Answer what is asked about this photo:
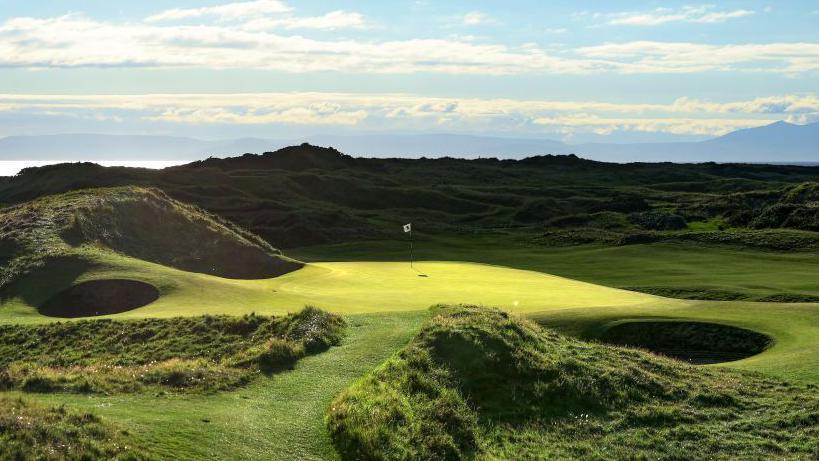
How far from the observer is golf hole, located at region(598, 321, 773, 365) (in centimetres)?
3234

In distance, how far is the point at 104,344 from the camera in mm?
28469

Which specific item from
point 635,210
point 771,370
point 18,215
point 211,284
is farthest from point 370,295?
point 635,210

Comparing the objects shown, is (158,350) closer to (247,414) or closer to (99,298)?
(247,414)

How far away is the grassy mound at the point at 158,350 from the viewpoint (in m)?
21.7

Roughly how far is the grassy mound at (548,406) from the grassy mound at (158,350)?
4046 millimetres

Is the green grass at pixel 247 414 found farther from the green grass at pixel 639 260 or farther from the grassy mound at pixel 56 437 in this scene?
the green grass at pixel 639 260

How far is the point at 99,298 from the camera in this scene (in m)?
37.6

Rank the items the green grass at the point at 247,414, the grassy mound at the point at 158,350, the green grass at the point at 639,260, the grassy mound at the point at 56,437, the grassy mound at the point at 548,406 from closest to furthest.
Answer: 1. the grassy mound at the point at 56,437
2. the green grass at the point at 247,414
3. the grassy mound at the point at 548,406
4. the grassy mound at the point at 158,350
5. the green grass at the point at 639,260

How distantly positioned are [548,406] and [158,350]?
14.1m

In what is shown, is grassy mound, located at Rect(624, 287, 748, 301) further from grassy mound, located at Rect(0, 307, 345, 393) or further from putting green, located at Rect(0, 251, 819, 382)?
grassy mound, located at Rect(0, 307, 345, 393)

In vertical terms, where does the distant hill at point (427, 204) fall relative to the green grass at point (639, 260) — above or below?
above

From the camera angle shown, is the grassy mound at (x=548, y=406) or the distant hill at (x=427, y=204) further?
the distant hill at (x=427, y=204)

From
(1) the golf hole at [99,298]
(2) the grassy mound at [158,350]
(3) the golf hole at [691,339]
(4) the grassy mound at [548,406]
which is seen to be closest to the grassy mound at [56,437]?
(2) the grassy mound at [158,350]

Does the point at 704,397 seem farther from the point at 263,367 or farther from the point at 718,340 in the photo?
the point at 263,367
